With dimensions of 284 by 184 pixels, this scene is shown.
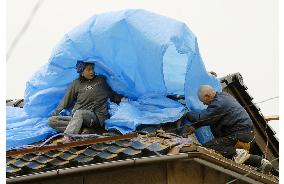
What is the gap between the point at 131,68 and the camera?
10656mm

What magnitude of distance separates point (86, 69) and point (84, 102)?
66 centimetres

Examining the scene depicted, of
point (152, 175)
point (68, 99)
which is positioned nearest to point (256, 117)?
point (68, 99)

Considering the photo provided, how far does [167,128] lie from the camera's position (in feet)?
33.4

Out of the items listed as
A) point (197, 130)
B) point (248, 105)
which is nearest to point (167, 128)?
point (197, 130)

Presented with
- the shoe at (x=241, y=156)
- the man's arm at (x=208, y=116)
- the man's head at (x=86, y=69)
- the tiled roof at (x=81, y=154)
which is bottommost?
the shoe at (x=241, y=156)

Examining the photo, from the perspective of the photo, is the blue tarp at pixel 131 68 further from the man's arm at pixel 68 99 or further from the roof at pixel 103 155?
the roof at pixel 103 155

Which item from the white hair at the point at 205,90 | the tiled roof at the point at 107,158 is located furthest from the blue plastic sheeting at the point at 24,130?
the white hair at the point at 205,90

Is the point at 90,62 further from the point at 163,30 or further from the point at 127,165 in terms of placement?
the point at 127,165

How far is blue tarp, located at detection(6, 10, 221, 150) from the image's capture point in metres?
10.2

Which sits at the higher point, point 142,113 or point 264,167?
point 142,113

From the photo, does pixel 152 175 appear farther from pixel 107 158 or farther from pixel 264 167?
pixel 264 167

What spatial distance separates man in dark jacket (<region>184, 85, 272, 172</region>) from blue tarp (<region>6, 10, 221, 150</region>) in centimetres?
39

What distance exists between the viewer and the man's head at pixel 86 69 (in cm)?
1071

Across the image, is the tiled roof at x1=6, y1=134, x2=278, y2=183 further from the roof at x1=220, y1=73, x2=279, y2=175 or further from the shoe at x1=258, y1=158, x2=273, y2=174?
the roof at x1=220, y1=73, x2=279, y2=175
